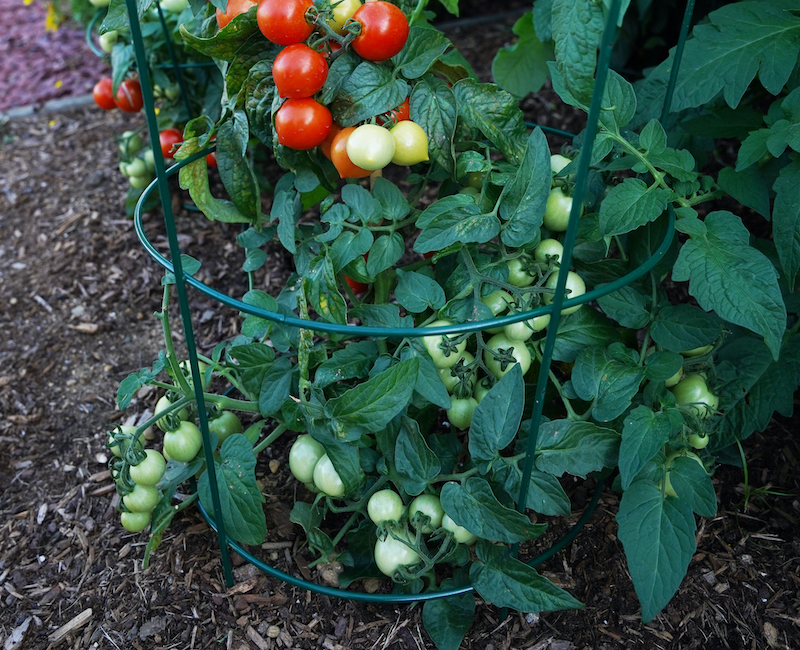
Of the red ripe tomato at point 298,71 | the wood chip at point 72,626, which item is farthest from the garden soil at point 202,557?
the red ripe tomato at point 298,71

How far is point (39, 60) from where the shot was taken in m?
3.60

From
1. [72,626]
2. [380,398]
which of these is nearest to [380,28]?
[380,398]

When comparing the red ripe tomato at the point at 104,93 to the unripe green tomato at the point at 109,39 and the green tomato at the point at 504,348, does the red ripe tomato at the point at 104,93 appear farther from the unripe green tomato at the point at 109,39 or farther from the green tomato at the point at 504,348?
the green tomato at the point at 504,348

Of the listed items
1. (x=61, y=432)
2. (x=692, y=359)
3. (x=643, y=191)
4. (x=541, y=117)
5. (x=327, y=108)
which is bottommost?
(x=61, y=432)

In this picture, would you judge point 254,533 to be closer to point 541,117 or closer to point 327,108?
point 327,108

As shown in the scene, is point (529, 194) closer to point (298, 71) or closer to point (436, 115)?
point (436, 115)

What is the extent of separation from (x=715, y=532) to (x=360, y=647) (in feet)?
2.47

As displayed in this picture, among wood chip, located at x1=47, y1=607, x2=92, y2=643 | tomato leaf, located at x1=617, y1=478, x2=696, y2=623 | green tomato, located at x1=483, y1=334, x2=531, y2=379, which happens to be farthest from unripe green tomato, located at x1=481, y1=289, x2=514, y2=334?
wood chip, located at x1=47, y1=607, x2=92, y2=643

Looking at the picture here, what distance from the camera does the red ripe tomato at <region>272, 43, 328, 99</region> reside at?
108cm

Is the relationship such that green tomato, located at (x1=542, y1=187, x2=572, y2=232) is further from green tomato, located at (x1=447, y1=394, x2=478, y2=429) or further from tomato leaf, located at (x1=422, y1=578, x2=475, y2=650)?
tomato leaf, located at (x1=422, y1=578, x2=475, y2=650)

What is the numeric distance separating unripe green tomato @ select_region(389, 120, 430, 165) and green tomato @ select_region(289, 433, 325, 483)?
535mm

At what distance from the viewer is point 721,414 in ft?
4.46

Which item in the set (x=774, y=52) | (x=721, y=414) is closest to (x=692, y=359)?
(x=721, y=414)

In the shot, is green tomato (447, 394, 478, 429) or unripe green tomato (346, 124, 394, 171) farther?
green tomato (447, 394, 478, 429)
